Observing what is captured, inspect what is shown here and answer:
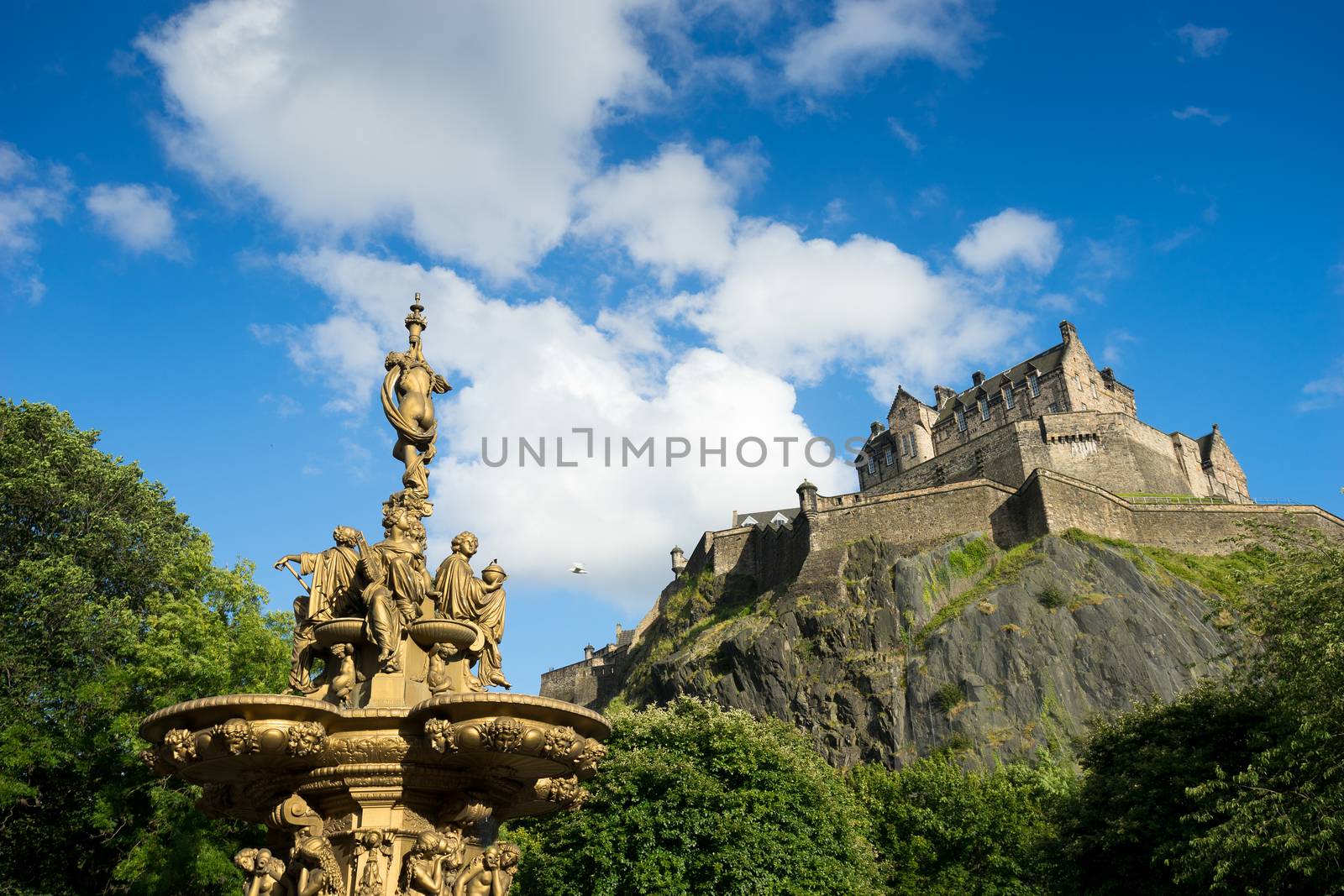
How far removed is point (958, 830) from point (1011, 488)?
103 ft

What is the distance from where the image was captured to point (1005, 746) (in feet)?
133

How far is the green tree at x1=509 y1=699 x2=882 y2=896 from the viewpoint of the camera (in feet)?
67.7

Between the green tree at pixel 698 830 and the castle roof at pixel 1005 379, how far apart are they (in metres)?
50.1

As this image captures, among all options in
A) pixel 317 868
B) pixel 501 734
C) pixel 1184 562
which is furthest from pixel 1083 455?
pixel 317 868

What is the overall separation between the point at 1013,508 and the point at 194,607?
140 feet

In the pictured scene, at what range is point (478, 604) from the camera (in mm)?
9211

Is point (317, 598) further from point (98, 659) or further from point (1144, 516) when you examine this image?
point (1144, 516)

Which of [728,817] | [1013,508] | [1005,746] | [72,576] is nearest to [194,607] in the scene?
[72,576]

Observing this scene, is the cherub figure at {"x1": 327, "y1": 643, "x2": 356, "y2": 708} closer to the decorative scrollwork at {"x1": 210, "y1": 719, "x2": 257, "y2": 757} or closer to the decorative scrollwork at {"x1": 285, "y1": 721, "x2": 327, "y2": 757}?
the decorative scrollwork at {"x1": 285, "y1": 721, "x2": 327, "y2": 757}

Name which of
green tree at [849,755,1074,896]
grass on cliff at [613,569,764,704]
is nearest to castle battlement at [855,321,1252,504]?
grass on cliff at [613,569,764,704]

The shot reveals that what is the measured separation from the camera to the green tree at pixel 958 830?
25.8 meters

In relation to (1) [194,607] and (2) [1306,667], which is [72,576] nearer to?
(1) [194,607]

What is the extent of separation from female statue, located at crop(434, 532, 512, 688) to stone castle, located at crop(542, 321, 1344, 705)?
44894 mm

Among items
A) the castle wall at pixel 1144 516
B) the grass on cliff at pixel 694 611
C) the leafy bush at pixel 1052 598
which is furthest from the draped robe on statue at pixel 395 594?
the castle wall at pixel 1144 516
